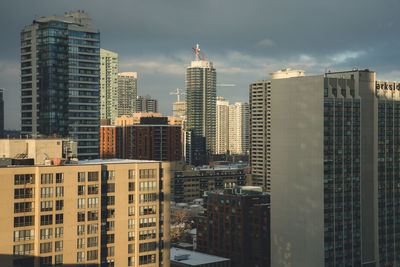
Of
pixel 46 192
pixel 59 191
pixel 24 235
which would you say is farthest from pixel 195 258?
pixel 24 235

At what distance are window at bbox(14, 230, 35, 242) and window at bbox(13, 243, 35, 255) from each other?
1274mm

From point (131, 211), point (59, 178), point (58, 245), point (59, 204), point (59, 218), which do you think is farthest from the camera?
point (131, 211)

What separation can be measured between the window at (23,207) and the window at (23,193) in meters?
1.33

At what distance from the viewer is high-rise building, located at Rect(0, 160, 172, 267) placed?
335ft

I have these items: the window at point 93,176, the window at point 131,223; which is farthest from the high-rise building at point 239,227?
the window at point 93,176

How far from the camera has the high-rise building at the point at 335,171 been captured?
155125mm

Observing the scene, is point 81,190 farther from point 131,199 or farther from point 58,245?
point 58,245

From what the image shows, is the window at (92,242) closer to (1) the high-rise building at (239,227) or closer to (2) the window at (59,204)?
(2) the window at (59,204)

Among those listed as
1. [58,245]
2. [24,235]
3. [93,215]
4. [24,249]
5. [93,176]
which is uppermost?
[93,176]

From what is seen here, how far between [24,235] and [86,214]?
12.5 m

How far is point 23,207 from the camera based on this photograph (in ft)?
338

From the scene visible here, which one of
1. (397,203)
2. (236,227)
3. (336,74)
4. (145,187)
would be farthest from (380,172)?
(145,187)

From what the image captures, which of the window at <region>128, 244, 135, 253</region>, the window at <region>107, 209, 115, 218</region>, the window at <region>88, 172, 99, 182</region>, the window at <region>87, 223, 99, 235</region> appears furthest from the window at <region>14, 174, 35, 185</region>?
the window at <region>128, 244, 135, 253</region>

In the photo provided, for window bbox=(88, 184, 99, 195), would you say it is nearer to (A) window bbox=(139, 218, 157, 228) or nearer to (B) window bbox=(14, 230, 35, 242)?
(A) window bbox=(139, 218, 157, 228)
